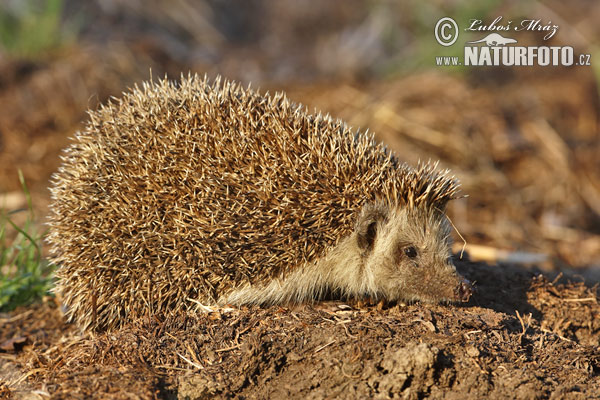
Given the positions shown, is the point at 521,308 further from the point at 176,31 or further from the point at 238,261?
the point at 176,31

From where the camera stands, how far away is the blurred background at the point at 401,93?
10000 mm

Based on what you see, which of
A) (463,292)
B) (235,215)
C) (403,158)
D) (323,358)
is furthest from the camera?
(403,158)

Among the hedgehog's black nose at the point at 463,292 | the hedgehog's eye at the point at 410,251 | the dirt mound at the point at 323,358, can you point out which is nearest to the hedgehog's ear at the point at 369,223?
the hedgehog's eye at the point at 410,251

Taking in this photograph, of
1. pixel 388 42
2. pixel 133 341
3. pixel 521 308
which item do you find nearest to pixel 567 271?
pixel 521 308

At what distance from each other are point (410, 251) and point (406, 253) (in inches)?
1.4

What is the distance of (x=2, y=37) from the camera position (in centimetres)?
1166

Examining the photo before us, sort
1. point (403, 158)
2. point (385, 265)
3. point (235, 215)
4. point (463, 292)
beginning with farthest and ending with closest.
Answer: point (403, 158), point (385, 265), point (463, 292), point (235, 215)

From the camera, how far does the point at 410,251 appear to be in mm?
5262

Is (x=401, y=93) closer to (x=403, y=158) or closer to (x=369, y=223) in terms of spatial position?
(x=403, y=158)

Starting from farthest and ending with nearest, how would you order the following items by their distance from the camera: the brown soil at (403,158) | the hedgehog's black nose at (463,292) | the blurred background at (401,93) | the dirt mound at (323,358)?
1. the blurred background at (401,93)
2. the hedgehog's black nose at (463,292)
3. the brown soil at (403,158)
4. the dirt mound at (323,358)

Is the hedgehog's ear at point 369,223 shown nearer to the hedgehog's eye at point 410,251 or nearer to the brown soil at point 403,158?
the hedgehog's eye at point 410,251

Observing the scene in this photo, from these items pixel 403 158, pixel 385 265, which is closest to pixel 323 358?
pixel 385 265

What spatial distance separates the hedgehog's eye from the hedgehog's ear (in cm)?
28

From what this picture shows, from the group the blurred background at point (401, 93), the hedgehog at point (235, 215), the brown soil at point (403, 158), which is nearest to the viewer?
the brown soil at point (403, 158)
